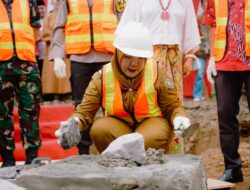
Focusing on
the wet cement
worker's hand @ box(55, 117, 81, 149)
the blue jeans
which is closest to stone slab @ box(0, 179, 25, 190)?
the wet cement

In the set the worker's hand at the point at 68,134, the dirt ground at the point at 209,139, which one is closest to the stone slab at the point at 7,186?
the worker's hand at the point at 68,134

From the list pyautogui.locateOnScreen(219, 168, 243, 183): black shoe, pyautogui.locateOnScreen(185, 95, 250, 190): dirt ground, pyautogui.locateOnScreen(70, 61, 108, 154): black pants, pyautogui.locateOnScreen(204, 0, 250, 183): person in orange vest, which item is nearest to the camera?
pyautogui.locateOnScreen(204, 0, 250, 183): person in orange vest

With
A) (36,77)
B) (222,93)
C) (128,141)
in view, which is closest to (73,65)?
(36,77)

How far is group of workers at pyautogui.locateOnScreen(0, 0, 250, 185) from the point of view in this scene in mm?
4148

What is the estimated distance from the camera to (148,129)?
411 cm

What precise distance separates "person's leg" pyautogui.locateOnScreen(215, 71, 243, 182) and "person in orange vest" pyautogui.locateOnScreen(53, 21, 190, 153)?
0.64 metres

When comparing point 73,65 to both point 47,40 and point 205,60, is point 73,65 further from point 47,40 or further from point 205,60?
point 205,60

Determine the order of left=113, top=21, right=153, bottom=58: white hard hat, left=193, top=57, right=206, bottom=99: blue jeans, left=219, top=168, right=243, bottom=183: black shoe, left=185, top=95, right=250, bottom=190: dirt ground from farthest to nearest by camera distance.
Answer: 1. left=193, top=57, right=206, bottom=99: blue jeans
2. left=185, top=95, right=250, bottom=190: dirt ground
3. left=219, top=168, right=243, bottom=183: black shoe
4. left=113, top=21, right=153, bottom=58: white hard hat

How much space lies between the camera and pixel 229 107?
476 centimetres

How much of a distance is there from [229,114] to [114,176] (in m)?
1.86

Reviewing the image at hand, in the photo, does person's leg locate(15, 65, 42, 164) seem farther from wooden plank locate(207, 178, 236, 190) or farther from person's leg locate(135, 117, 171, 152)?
wooden plank locate(207, 178, 236, 190)

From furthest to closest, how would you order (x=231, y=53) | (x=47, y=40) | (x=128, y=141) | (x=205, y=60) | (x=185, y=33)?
(x=205, y=60)
(x=47, y=40)
(x=185, y=33)
(x=231, y=53)
(x=128, y=141)

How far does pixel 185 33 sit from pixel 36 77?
1157 mm

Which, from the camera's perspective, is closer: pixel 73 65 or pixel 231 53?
pixel 231 53
